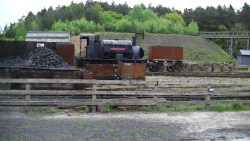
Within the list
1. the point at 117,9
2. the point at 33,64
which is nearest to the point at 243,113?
the point at 33,64

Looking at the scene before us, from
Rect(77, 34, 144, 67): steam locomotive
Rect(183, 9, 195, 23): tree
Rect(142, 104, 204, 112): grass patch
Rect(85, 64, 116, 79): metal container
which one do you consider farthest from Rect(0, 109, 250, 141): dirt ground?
Rect(183, 9, 195, 23): tree

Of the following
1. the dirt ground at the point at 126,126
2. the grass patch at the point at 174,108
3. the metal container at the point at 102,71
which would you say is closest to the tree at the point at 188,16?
the metal container at the point at 102,71

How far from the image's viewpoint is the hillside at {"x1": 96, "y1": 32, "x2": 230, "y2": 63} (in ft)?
278

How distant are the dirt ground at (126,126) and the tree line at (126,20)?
7296cm

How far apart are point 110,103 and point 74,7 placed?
433 feet

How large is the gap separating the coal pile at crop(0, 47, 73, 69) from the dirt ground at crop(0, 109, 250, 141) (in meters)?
5.23

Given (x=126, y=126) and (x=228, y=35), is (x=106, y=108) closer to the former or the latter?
(x=126, y=126)

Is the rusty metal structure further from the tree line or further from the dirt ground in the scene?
the tree line

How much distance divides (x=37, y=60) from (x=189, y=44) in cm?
7984

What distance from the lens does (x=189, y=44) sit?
95312 millimetres

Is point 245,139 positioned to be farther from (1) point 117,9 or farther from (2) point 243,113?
(1) point 117,9

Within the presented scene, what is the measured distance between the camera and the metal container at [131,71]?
24594 millimetres

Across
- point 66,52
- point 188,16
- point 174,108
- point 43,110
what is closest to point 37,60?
point 66,52

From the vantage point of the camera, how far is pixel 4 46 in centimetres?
1908
